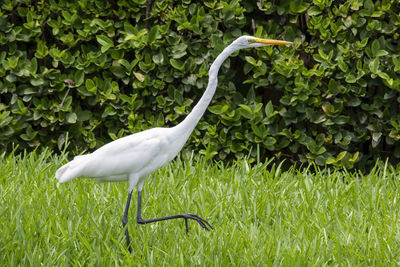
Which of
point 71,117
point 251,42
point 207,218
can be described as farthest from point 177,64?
point 251,42

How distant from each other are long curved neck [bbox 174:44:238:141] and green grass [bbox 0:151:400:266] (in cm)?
58

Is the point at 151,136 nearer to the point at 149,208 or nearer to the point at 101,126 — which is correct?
the point at 149,208

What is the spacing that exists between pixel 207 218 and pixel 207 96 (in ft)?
2.91

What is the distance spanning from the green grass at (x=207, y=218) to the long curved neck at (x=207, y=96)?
582mm

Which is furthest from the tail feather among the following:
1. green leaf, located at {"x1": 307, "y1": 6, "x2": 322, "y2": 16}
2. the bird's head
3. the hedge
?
green leaf, located at {"x1": 307, "y1": 6, "x2": 322, "y2": 16}

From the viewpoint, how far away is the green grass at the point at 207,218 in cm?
322

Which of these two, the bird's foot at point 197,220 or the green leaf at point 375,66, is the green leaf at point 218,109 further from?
the bird's foot at point 197,220

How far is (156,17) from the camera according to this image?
5184 mm

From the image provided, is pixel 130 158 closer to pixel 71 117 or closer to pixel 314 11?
pixel 71 117

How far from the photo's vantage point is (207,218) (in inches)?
152

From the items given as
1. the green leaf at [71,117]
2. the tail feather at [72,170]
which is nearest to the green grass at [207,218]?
the tail feather at [72,170]

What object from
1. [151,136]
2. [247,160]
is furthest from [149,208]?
[247,160]

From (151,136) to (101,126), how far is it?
6.80 ft

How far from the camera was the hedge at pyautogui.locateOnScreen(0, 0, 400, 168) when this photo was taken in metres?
4.89
